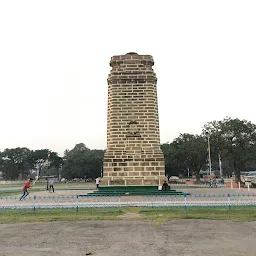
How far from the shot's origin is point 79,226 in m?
7.77

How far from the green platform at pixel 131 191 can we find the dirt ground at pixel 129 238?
6.42m

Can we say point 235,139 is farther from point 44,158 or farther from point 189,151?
point 44,158

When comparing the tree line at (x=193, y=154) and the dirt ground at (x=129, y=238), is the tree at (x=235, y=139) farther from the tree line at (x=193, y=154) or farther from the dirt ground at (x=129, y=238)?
the dirt ground at (x=129, y=238)

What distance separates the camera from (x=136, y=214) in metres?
9.52

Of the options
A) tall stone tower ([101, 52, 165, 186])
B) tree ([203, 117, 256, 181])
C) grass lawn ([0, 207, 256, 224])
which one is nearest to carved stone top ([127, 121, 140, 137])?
tall stone tower ([101, 52, 165, 186])

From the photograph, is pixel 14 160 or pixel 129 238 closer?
pixel 129 238

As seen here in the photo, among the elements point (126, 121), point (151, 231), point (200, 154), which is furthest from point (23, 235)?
point (200, 154)

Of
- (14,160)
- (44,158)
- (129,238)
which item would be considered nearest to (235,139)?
(129,238)

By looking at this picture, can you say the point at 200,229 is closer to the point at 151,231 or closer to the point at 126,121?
the point at 151,231

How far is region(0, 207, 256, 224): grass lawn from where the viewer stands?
28.8 ft

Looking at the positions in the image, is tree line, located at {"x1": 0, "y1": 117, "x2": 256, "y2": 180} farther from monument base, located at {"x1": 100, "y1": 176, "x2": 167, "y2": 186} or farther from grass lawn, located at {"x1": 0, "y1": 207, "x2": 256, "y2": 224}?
grass lawn, located at {"x1": 0, "y1": 207, "x2": 256, "y2": 224}

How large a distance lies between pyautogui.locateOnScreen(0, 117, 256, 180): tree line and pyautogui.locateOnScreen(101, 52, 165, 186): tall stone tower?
1756 cm

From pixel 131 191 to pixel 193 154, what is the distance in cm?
2842

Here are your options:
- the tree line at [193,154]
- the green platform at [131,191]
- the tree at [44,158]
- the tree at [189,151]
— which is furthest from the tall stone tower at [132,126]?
the tree at [44,158]
